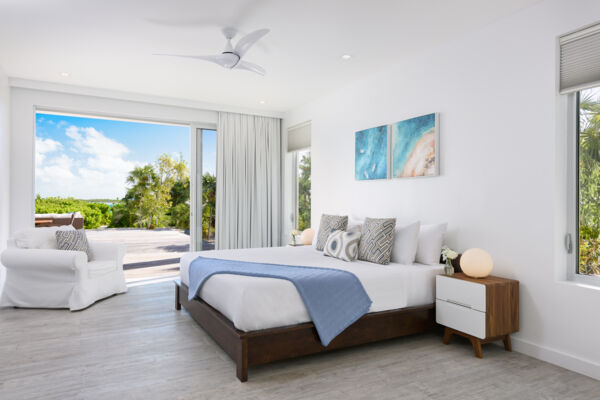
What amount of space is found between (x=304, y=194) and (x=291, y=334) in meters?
3.90

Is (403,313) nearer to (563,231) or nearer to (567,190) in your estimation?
(563,231)

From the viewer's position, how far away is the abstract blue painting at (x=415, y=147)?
363cm

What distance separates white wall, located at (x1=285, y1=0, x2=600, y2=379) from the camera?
2.61 metres

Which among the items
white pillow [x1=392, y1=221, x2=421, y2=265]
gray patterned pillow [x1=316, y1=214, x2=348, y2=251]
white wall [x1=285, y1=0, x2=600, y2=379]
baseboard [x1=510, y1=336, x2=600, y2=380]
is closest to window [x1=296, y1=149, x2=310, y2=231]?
gray patterned pillow [x1=316, y1=214, x2=348, y2=251]

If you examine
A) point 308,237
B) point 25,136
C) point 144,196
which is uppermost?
point 25,136

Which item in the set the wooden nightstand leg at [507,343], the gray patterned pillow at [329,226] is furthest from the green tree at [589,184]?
the gray patterned pillow at [329,226]

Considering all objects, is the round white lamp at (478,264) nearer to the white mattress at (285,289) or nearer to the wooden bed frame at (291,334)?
the white mattress at (285,289)

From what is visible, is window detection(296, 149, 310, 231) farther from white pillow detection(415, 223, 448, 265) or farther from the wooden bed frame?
the wooden bed frame

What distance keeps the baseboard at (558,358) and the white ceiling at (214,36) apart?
2584 mm

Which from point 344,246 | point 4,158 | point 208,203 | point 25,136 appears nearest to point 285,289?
point 344,246

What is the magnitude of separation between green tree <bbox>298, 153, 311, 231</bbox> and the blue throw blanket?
10.1ft

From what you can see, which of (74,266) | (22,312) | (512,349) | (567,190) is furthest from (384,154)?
(22,312)

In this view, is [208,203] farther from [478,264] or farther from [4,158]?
[478,264]

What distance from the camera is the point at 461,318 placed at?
111 inches
